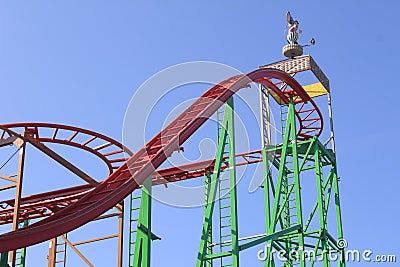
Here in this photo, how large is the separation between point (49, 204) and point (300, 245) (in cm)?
593

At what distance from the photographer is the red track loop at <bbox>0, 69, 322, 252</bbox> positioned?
1000 cm

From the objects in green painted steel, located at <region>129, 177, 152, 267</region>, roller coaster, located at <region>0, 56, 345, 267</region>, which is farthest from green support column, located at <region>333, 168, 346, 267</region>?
green painted steel, located at <region>129, 177, 152, 267</region>

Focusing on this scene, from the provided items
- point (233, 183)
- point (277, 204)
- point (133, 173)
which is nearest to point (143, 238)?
point (133, 173)

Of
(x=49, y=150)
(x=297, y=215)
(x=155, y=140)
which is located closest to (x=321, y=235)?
(x=297, y=215)

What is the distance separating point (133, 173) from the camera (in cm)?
1141

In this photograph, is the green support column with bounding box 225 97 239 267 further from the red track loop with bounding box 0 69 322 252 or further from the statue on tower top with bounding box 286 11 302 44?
the statue on tower top with bounding box 286 11 302 44

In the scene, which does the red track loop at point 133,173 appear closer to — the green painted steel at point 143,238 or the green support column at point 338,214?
the green painted steel at point 143,238

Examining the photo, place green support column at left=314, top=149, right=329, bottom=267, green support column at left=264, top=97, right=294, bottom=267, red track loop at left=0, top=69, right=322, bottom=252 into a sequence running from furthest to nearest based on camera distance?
green support column at left=314, top=149, right=329, bottom=267, green support column at left=264, top=97, right=294, bottom=267, red track loop at left=0, top=69, right=322, bottom=252

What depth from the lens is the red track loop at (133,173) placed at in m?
10.0

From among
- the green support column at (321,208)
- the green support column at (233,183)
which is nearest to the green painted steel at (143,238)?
the green support column at (233,183)

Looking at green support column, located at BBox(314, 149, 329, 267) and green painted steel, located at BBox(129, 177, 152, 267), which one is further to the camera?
green support column, located at BBox(314, 149, 329, 267)

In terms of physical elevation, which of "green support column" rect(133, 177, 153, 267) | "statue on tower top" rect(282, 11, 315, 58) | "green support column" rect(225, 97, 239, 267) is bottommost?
"green support column" rect(133, 177, 153, 267)

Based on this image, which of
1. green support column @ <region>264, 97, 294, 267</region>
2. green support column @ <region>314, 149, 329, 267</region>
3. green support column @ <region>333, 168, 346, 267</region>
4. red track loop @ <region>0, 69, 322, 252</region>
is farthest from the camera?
green support column @ <region>333, 168, 346, 267</region>

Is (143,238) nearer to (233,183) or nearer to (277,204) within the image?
(233,183)
